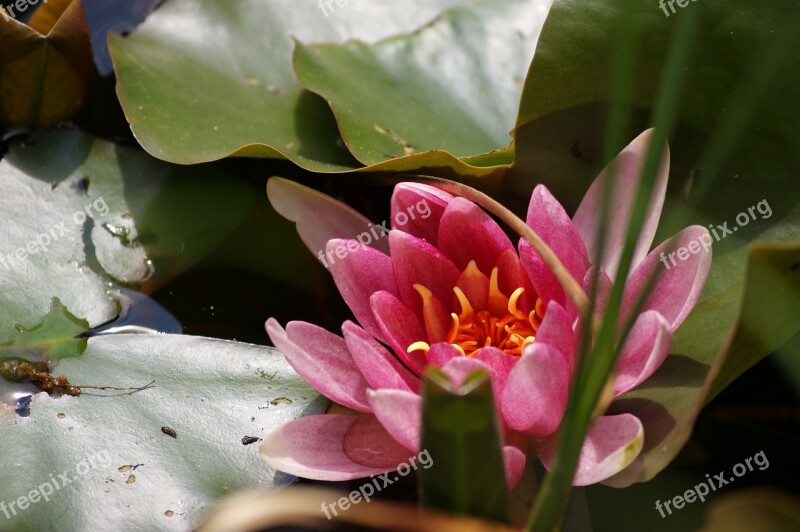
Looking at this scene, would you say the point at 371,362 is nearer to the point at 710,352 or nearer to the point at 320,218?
the point at 320,218

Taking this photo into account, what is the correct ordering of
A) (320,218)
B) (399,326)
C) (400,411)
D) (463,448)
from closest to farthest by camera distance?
(463,448), (400,411), (399,326), (320,218)

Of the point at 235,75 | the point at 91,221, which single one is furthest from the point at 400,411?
the point at 235,75

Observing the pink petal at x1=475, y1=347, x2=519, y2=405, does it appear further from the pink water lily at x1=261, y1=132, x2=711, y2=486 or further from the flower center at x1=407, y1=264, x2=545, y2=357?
the flower center at x1=407, y1=264, x2=545, y2=357

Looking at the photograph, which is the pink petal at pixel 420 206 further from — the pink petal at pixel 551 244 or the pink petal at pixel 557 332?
the pink petal at pixel 557 332

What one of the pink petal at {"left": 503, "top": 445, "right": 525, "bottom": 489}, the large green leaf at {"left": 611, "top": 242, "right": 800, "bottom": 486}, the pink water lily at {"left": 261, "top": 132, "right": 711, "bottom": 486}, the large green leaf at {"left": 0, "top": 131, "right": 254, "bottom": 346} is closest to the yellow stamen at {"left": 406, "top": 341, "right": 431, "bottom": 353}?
the pink water lily at {"left": 261, "top": 132, "right": 711, "bottom": 486}

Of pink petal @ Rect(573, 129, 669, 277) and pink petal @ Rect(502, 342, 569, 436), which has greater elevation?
pink petal @ Rect(573, 129, 669, 277)

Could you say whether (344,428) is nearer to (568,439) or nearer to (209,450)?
(209,450)
